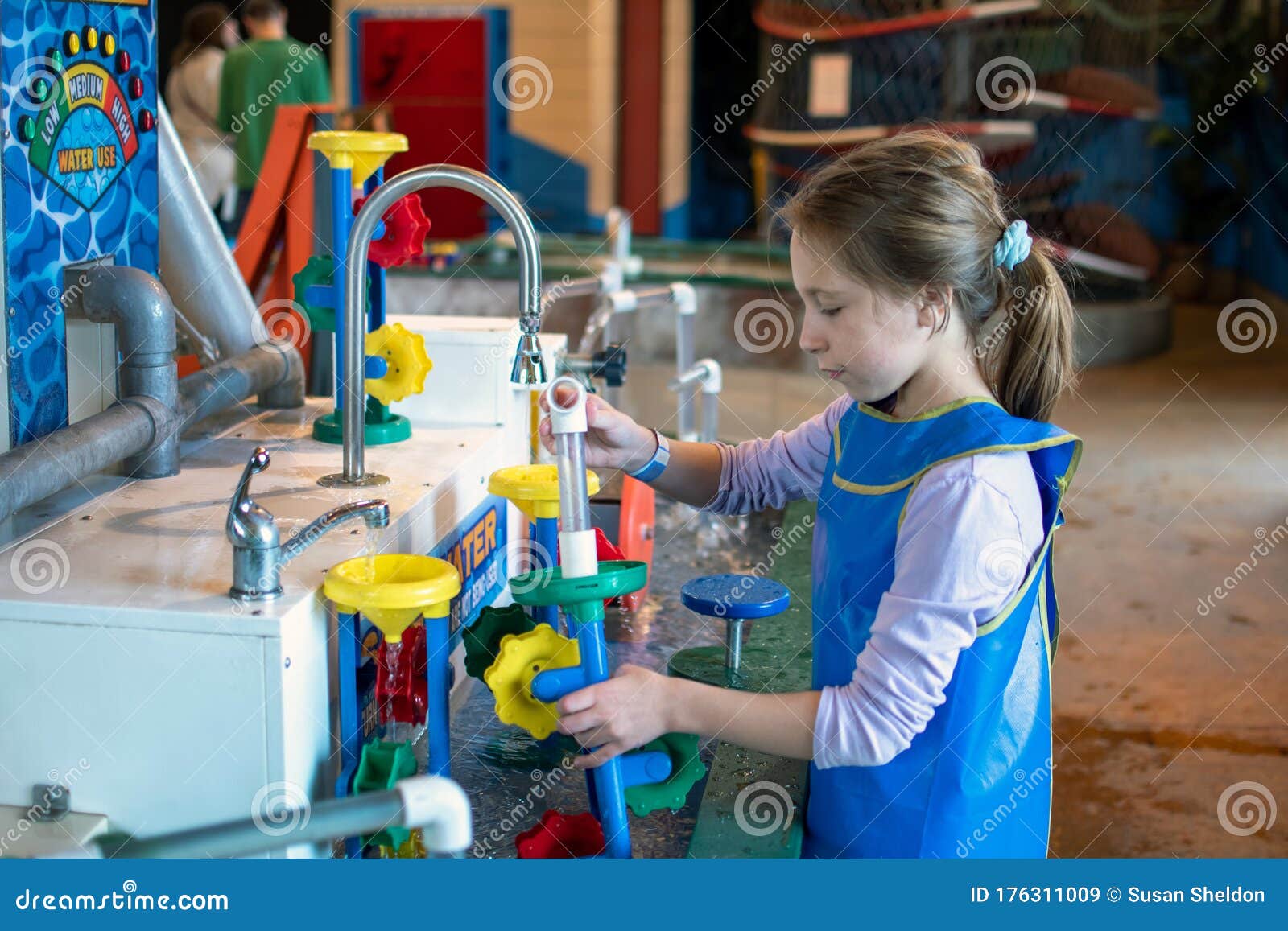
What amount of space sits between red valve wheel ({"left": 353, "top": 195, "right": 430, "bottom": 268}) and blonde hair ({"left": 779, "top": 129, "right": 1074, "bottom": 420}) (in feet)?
1.36

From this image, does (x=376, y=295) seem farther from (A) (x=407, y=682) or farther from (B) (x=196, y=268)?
(A) (x=407, y=682)

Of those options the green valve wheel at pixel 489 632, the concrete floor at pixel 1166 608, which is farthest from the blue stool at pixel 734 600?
the concrete floor at pixel 1166 608

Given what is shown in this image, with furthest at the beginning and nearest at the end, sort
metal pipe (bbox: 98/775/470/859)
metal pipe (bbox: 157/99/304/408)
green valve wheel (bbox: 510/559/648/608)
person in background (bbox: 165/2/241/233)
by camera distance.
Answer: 1. person in background (bbox: 165/2/241/233)
2. metal pipe (bbox: 157/99/304/408)
3. green valve wheel (bbox: 510/559/648/608)
4. metal pipe (bbox: 98/775/470/859)

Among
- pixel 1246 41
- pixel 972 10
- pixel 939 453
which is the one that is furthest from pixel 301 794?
pixel 1246 41

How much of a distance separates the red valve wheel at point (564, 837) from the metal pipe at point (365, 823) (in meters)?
0.26

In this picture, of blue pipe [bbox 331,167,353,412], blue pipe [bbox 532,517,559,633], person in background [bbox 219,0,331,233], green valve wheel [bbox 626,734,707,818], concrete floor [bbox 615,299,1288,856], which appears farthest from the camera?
person in background [bbox 219,0,331,233]

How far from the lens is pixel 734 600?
4.72 ft

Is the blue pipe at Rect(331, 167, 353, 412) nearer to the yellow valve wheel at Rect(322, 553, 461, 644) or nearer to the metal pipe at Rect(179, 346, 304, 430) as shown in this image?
the metal pipe at Rect(179, 346, 304, 430)

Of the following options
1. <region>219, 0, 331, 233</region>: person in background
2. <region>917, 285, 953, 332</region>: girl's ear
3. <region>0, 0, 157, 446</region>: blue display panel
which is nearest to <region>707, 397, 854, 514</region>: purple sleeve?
<region>917, 285, 953, 332</region>: girl's ear

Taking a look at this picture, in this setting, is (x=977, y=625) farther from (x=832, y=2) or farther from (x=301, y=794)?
(x=832, y=2)

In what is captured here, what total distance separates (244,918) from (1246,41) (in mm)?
9127

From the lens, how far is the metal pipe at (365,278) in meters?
1.17

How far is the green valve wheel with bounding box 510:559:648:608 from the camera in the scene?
0.98m

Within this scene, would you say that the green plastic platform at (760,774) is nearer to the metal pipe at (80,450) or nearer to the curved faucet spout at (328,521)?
the curved faucet spout at (328,521)
